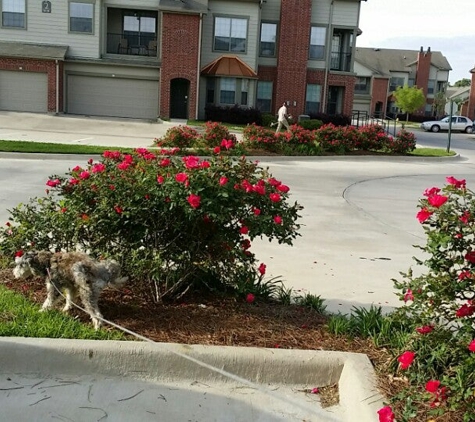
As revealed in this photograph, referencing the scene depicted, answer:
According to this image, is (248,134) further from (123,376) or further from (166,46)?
(123,376)

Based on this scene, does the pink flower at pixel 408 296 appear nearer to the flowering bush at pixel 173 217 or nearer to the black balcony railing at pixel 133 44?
the flowering bush at pixel 173 217

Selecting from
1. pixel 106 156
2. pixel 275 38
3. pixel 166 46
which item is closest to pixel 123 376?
pixel 106 156

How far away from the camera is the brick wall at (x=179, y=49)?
32.5 m

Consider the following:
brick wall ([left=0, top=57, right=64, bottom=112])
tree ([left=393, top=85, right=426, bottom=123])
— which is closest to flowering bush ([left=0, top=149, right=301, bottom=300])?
brick wall ([left=0, top=57, right=64, bottom=112])

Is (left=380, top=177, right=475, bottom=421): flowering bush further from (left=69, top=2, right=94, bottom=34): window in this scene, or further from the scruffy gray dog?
(left=69, top=2, right=94, bottom=34): window

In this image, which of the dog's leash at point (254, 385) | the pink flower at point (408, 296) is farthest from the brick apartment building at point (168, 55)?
the pink flower at point (408, 296)

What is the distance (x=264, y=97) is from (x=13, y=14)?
1512 centimetres

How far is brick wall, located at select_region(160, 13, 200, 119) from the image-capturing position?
32.5 meters

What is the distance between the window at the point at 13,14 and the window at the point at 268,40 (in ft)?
45.3

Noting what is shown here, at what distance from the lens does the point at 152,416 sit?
3527mm

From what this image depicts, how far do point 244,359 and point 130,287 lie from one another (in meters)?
1.61

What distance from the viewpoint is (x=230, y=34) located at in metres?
34.7

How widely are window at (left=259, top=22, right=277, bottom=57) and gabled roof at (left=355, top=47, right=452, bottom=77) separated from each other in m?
46.2

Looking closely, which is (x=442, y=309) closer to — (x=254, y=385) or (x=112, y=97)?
(x=254, y=385)
